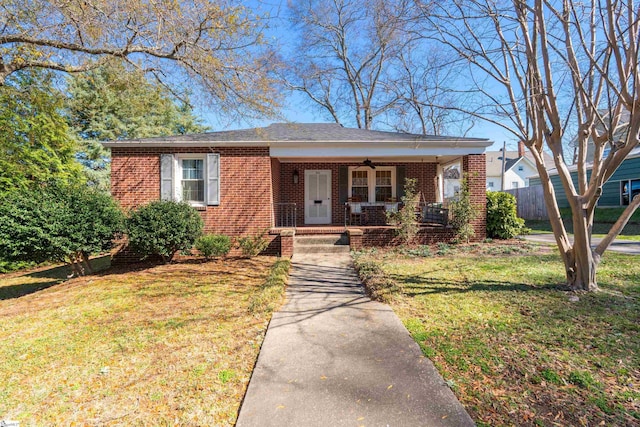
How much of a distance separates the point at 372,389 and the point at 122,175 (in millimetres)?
9130

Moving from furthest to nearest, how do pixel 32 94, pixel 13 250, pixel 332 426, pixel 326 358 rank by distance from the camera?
pixel 32 94, pixel 13 250, pixel 326 358, pixel 332 426

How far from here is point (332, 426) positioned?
199 cm

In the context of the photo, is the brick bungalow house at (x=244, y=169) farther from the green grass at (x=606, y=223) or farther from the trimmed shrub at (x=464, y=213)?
the green grass at (x=606, y=223)

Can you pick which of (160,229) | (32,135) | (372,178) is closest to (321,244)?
(160,229)

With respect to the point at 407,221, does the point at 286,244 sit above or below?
below

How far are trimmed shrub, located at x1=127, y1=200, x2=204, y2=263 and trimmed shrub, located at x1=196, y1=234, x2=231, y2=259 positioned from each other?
288mm

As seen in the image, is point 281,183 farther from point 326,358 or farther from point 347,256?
point 326,358

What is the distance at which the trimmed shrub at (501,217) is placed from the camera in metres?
9.39

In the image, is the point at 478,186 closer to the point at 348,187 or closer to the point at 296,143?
the point at 348,187

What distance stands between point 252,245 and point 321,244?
6.50ft

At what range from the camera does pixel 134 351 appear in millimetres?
3119

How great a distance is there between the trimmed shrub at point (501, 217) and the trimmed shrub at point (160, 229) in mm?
8717

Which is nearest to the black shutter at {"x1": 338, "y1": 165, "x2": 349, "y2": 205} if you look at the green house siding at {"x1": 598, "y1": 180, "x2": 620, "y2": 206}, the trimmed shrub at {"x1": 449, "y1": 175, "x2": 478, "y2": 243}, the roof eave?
the roof eave

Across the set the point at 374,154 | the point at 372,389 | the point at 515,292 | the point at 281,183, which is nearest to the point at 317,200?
the point at 281,183
